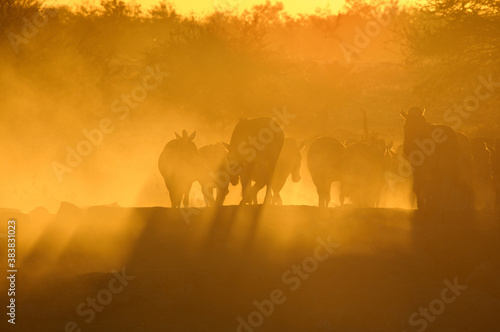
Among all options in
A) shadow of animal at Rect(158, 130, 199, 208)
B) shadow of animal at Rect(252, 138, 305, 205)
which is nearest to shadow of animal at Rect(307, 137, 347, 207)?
shadow of animal at Rect(252, 138, 305, 205)

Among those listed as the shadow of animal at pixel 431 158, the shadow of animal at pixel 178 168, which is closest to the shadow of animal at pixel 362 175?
the shadow of animal at pixel 178 168

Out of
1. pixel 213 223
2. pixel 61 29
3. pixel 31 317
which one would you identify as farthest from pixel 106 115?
pixel 31 317

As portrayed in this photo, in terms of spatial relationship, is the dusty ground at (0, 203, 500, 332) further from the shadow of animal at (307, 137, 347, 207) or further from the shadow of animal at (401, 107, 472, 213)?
the shadow of animal at (307, 137, 347, 207)

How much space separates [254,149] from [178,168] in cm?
307

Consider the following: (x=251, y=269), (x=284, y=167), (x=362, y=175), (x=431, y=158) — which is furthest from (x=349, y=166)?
(x=251, y=269)

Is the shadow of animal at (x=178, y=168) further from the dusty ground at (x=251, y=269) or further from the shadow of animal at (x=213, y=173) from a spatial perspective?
the dusty ground at (x=251, y=269)

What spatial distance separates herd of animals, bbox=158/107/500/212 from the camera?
17.1 metres

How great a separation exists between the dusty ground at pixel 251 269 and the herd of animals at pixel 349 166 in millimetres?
1509

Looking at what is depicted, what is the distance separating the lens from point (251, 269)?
1341cm

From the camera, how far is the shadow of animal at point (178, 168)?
20203mm

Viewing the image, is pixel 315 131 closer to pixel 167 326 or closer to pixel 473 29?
pixel 473 29

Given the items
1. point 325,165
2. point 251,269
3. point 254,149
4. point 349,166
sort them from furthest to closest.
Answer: point 349,166 < point 325,165 < point 254,149 < point 251,269

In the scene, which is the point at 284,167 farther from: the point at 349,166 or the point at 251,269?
the point at 251,269

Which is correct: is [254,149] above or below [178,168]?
below
